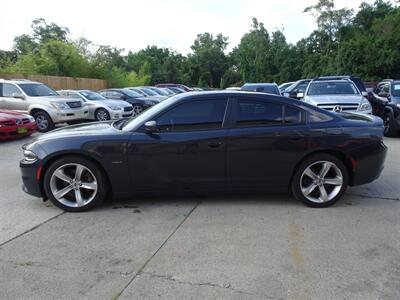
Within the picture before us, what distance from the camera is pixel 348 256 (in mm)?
3449

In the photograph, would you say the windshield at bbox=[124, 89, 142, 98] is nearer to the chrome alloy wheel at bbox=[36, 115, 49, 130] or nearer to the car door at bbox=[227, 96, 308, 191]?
the chrome alloy wheel at bbox=[36, 115, 49, 130]

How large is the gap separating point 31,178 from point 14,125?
618cm

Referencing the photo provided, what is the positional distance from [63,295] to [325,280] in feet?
7.00

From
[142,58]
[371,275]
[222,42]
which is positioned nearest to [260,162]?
[371,275]

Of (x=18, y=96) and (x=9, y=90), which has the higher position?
(x=9, y=90)

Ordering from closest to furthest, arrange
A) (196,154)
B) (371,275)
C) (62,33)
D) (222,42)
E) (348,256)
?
(371,275)
(348,256)
(196,154)
(62,33)
(222,42)

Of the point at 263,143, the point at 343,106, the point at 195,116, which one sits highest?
the point at 195,116

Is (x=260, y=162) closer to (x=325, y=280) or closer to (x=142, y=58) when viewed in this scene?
(x=325, y=280)

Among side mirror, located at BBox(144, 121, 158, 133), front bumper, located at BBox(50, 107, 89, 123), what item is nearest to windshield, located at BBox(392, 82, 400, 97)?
side mirror, located at BBox(144, 121, 158, 133)

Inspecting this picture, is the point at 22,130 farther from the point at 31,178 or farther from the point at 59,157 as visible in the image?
the point at 59,157

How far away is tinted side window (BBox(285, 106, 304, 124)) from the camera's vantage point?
4723 millimetres

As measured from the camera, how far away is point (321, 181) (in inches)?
187

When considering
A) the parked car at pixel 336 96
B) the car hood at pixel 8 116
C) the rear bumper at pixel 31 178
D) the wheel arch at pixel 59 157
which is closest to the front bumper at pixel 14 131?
the car hood at pixel 8 116

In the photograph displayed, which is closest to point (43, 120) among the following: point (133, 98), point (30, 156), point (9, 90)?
point (9, 90)
